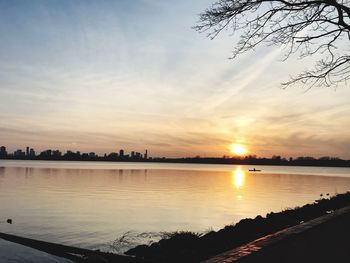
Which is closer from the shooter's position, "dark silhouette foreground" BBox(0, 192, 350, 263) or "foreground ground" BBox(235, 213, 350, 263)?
"foreground ground" BBox(235, 213, 350, 263)

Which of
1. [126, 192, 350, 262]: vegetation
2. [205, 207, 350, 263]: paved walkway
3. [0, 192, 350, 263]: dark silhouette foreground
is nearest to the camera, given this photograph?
[205, 207, 350, 263]: paved walkway

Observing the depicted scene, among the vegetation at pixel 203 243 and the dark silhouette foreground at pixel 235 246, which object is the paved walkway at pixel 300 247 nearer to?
the dark silhouette foreground at pixel 235 246

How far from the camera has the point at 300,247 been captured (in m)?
8.52

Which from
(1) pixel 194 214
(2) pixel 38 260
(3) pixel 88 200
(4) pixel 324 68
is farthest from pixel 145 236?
(3) pixel 88 200

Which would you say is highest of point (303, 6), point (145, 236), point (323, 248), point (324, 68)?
point (303, 6)

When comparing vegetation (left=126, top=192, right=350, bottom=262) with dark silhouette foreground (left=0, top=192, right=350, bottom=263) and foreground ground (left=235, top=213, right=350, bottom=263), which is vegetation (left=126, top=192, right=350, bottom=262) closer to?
dark silhouette foreground (left=0, top=192, right=350, bottom=263)

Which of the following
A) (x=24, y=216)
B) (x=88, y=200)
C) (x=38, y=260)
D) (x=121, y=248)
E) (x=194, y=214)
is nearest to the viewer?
(x=38, y=260)

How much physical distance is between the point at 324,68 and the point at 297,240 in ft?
23.8

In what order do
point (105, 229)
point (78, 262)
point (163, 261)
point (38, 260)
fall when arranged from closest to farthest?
1. point (163, 261)
2. point (78, 262)
3. point (38, 260)
4. point (105, 229)

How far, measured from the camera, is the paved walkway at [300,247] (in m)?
7.49

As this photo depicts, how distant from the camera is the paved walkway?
7.49m

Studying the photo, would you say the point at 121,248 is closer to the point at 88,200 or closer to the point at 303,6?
the point at 303,6

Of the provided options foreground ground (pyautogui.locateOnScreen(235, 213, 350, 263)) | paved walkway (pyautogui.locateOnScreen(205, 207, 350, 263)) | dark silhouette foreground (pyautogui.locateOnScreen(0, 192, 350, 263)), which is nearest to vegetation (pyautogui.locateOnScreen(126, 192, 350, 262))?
dark silhouette foreground (pyautogui.locateOnScreen(0, 192, 350, 263))

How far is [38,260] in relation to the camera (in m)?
15.7
